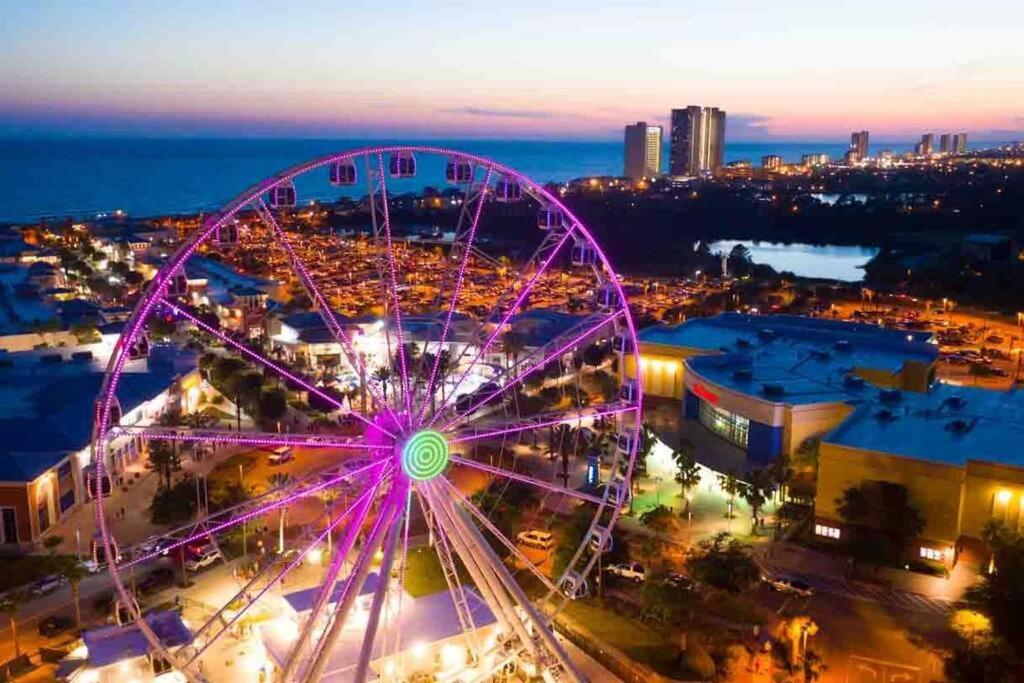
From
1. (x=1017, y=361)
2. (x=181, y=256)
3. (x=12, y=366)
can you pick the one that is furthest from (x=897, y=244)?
(x=181, y=256)

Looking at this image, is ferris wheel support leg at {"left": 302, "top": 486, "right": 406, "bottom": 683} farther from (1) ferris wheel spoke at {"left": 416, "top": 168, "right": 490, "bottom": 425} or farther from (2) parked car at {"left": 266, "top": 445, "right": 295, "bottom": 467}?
(2) parked car at {"left": 266, "top": 445, "right": 295, "bottom": 467}

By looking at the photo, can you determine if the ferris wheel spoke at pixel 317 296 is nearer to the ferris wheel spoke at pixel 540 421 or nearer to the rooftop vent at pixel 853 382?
the ferris wheel spoke at pixel 540 421

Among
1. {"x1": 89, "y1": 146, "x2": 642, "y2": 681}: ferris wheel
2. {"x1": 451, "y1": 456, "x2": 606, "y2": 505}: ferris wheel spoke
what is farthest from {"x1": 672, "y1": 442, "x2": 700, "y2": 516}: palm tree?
{"x1": 451, "y1": 456, "x2": 606, "y2": 505}: ferris wheel spoke

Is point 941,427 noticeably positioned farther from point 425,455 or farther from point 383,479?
point 383,479

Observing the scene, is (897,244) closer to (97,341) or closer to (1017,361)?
(1017,361)

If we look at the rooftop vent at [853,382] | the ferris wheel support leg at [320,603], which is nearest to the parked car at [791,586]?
the rooftop vent at [853,382]
